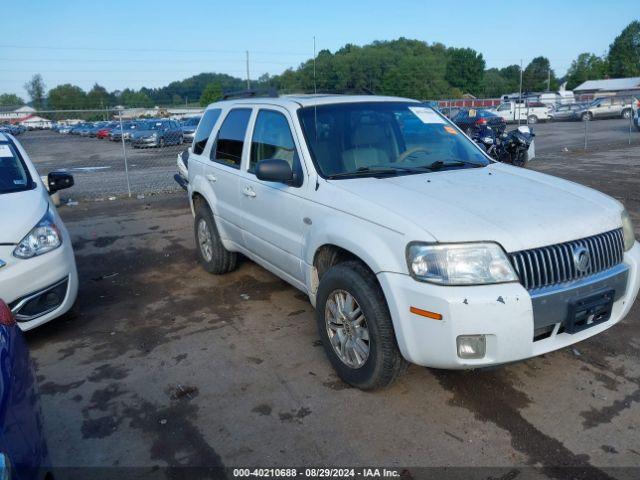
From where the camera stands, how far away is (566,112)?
37625 millimetres

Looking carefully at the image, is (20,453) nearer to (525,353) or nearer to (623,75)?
(525,353)

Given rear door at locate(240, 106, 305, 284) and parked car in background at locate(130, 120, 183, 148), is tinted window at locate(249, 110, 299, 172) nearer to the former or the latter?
rear door at locate(240, 106, 305, 284)

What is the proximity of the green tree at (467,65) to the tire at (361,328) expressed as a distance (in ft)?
283

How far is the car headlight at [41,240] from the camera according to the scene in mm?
4176

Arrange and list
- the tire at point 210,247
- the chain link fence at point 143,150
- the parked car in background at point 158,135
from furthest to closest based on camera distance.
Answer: the parked car in background at point 158,135 → the chain link fence at point 143,150 → the tire at point 210,247

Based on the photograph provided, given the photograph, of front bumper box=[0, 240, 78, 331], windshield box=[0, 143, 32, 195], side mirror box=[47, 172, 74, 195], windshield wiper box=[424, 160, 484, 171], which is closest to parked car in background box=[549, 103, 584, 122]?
windshield wiper box=[424, 160, 484, 171]

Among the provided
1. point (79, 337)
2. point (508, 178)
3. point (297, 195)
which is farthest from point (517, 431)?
point (79, 337)

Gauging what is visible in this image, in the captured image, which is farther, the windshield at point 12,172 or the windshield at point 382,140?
the windshield at point 12,172

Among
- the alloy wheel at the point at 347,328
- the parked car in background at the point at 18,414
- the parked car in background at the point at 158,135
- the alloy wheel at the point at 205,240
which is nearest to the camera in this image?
the parked car in background at the point at 18,414

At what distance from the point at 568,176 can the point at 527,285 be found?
10.2 meters

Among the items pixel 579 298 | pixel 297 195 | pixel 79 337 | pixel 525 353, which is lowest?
pixel 79 337

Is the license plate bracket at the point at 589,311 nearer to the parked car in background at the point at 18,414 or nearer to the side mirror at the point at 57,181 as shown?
the parked car in background at the point at 18,414

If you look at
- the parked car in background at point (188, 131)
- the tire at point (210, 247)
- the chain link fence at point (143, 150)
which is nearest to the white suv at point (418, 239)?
the tire at point (210, 247)

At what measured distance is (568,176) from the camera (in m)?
12.0
